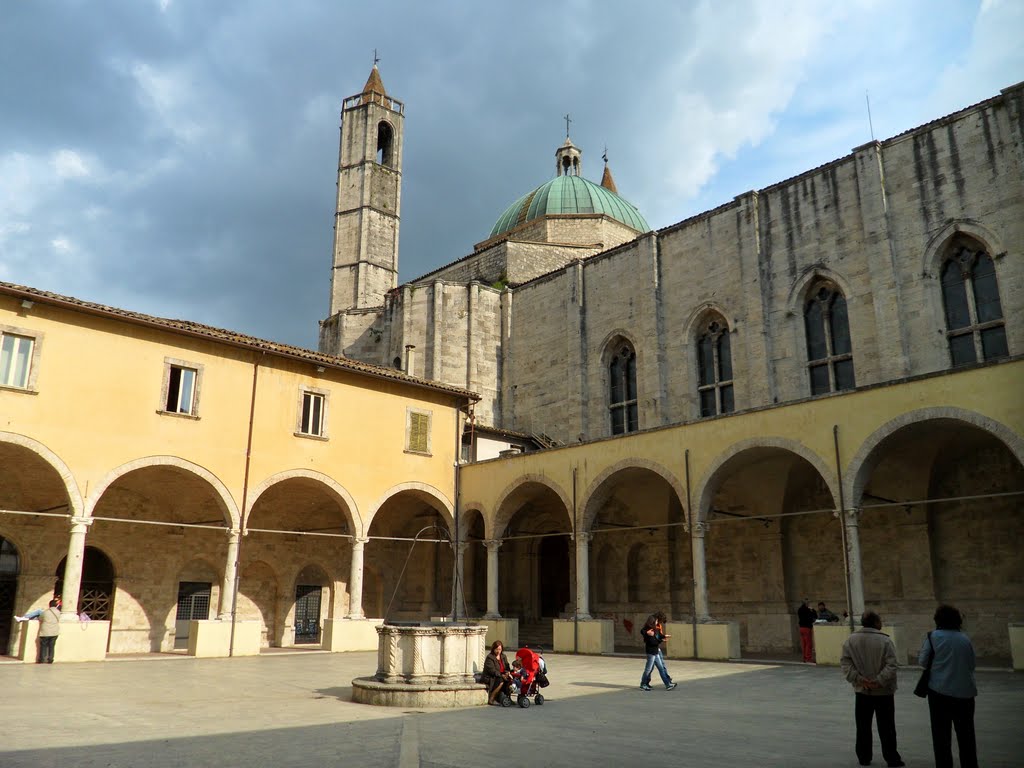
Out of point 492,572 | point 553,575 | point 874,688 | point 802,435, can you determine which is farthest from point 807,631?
point 874,688

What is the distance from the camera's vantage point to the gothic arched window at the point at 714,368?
2389 centimetres

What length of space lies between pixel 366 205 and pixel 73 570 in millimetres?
24261

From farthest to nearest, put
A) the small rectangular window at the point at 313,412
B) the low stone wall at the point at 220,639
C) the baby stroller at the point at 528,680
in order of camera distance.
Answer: the small rectangular window at the point at 313,412 → the low stone wall at the point at 220,639 → the baby stroller at the point at 528,680

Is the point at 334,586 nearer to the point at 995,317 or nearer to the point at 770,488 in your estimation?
the point at 770,488

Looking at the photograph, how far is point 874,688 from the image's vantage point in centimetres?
660

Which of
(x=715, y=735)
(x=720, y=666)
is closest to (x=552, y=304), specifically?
(x=720, y=666)

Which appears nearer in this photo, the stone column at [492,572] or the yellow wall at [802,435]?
the yellow wall at [802,435]

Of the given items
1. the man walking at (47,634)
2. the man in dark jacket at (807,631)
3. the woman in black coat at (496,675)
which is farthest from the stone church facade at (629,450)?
the woman in black coat at (496,675)

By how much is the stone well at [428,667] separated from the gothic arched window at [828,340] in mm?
13993

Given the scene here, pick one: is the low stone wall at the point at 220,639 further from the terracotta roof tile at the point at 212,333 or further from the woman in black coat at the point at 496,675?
the woman in black coat at the point at 496,675

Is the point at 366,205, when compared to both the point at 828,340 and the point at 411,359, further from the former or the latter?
the point at 828,340

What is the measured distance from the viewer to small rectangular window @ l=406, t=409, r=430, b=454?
23.1 metres

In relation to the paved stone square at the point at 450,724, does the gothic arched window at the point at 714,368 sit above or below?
above

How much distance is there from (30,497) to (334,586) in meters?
8.71
